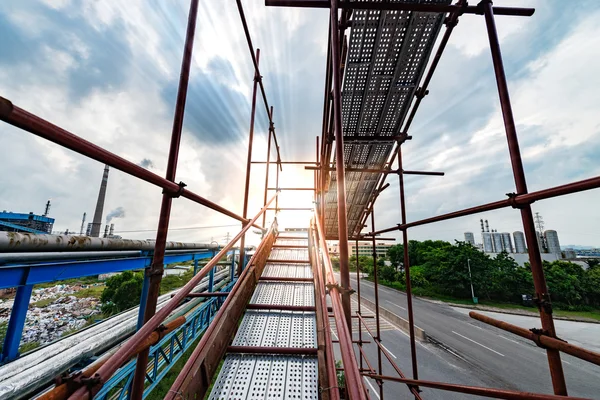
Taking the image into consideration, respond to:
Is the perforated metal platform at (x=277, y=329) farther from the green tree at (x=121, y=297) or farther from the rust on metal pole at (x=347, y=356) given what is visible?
the green tree at (x=121, y=297)

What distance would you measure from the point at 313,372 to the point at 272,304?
4.16 feet

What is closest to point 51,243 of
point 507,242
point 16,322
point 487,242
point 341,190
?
point 16,322

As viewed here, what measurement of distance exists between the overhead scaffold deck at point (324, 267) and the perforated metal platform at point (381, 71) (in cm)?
2

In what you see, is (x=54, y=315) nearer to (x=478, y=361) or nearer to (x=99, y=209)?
(x=99, y=209)

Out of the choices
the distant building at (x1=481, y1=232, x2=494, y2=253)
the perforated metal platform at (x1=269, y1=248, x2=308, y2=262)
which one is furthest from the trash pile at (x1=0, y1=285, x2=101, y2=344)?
the distant building at (x1=481, y1=232, x2=494, y2=253)

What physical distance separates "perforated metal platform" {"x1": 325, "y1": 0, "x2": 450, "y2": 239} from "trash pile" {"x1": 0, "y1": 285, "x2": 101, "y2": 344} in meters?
14.8

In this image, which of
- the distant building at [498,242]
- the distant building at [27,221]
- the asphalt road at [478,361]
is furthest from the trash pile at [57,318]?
the distant building at [498,242]

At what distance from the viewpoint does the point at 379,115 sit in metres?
4.62

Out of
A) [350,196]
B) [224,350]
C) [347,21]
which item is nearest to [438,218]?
[347,21]

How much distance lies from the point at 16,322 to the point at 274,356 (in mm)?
4133

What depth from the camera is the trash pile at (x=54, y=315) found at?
33.8 ft

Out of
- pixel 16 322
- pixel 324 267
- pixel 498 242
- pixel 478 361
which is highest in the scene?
pixel 498 242

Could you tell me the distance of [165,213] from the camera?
1931mm

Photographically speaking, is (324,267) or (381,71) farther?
(381,71)
